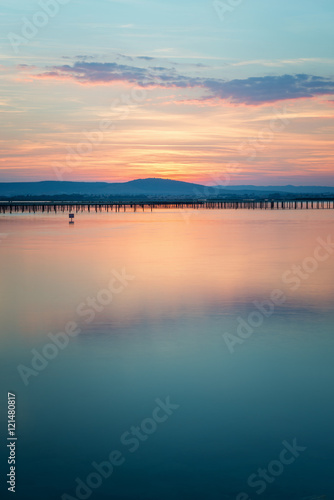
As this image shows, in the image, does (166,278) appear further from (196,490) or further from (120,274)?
(196,490)

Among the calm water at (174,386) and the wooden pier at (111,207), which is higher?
the calm water at (174,386)

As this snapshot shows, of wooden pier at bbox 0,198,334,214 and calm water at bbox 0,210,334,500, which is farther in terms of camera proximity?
wooden pier at bbox 0,198,334,214

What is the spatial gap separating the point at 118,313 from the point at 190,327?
9.64 feet

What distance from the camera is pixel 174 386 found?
441 inches

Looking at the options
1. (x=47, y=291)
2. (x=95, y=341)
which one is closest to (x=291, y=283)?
(x=47, y=291)

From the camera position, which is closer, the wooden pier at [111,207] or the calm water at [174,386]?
the calm water at [174,386]

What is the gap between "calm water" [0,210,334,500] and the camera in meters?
7.91

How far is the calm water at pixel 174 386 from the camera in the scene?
26.0 ft

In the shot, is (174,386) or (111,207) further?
(111,207)

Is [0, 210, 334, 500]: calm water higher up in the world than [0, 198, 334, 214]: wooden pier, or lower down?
higher up

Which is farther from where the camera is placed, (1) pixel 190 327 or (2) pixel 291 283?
(2) pixel 291 283

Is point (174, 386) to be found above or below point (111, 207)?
above

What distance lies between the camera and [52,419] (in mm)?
9688

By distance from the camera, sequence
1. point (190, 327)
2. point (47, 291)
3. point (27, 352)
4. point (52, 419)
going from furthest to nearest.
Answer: point (47, 291)
point (190, 327)
point (27, 352)
point (52, 419)
